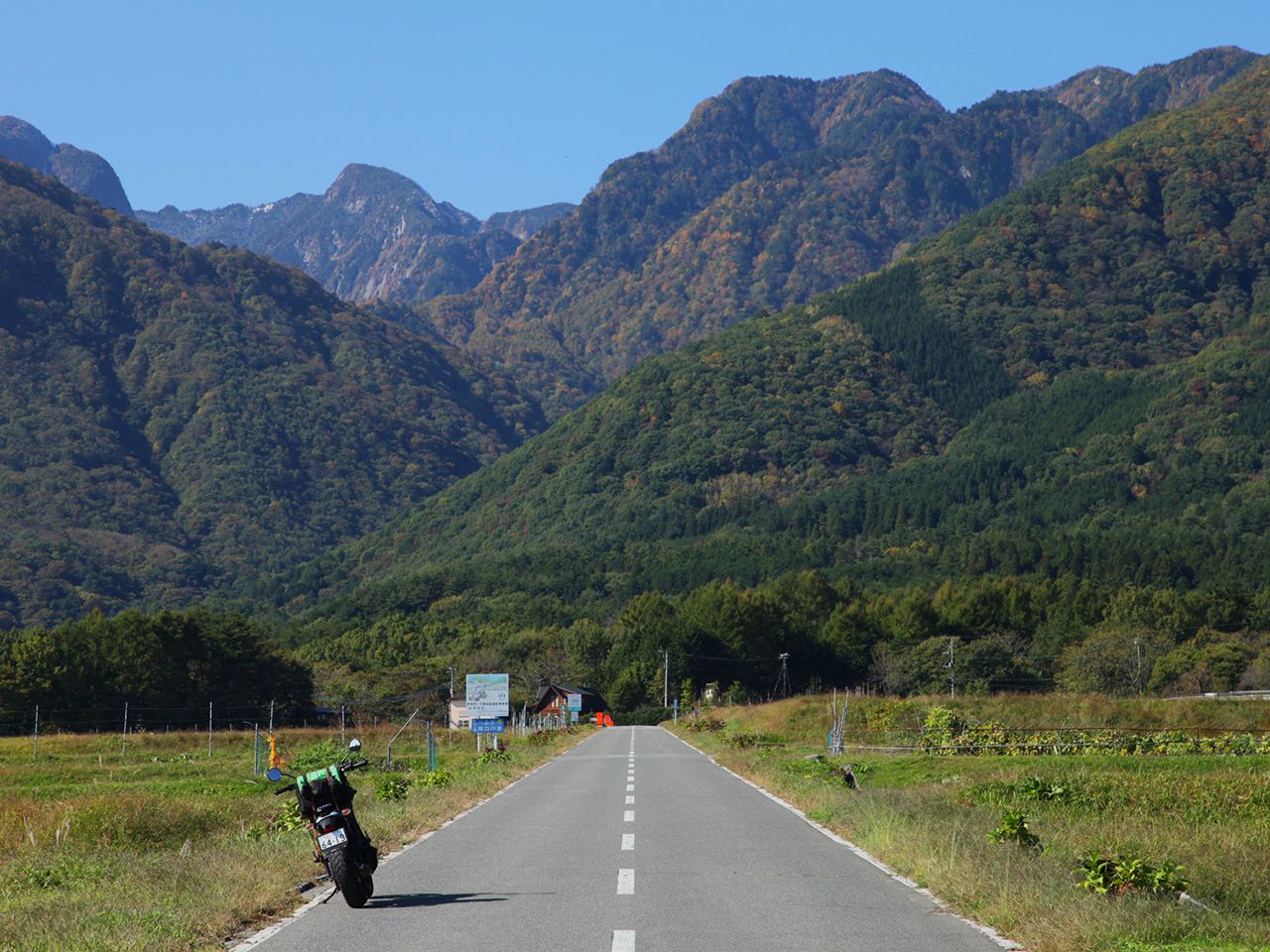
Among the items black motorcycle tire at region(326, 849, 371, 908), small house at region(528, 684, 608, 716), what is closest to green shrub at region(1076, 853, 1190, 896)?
black motorcycle tire at region(326, 849, 371, 908)

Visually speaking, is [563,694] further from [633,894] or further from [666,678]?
[633,894]

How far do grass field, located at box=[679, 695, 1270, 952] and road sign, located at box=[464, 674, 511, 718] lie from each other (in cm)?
1972

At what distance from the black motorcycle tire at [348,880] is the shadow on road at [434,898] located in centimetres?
18

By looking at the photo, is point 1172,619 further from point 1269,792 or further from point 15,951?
point 15,951

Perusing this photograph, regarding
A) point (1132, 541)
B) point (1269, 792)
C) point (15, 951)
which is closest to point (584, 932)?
point (15, 951)

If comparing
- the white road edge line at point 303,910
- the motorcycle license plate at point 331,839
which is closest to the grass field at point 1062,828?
the white road edge line at point 303,910

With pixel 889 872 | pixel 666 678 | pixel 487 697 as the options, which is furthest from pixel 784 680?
pixel 889 872

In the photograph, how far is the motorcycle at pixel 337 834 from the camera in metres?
13.5

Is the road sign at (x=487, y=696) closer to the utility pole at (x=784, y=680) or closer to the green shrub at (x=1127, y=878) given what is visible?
the green shrub at (x=1127, y=878)

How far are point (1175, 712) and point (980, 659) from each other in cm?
6254

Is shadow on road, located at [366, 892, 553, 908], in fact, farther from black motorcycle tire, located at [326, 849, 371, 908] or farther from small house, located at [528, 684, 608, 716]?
small house, located at [528, 684, 608, 716]

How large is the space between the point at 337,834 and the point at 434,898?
4.01 ft

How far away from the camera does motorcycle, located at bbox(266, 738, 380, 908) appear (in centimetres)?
1354

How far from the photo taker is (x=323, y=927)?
40.9 feet
